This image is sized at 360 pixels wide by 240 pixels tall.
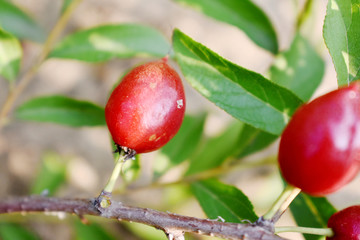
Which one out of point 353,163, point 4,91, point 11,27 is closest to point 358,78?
point 353,163

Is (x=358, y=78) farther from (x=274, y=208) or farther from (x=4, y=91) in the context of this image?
(x=4, y=91)

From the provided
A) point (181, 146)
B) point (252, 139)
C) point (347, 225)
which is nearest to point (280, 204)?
point (347, 225)

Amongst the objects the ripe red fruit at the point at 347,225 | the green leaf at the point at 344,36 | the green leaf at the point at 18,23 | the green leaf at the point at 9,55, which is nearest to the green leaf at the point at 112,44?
the green leaf at the point at 9,55

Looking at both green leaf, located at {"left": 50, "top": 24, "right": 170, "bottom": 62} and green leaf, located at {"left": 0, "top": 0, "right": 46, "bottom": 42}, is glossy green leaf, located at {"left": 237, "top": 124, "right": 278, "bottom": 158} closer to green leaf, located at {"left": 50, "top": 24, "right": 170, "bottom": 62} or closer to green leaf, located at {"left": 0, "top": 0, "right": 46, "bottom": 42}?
green leaf, located at {"left": 50, "top": 24, "right": 170, "bottom": 62}

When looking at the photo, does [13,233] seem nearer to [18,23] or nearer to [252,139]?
[18,23]

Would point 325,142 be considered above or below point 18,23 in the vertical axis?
below

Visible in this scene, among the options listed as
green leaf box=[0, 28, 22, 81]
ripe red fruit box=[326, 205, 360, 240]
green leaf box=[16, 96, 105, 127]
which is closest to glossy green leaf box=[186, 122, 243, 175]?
green leaf box=[16, 96, 105, 127]

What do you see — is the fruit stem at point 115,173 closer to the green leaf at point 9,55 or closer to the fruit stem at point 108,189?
the fruit stem at point 108,189
